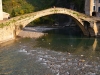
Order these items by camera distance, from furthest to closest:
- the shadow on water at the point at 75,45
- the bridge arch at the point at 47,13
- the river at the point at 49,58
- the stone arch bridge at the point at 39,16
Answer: the bridge arch at the point at 47,13
the stone arch bridge at the point at 39,16
the shadow on water at the point at 75,45
the river at the point at 49,58

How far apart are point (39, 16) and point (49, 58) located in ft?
42.8

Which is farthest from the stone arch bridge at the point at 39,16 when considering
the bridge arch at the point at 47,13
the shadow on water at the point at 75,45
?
the shadow on water at the point at 75,45

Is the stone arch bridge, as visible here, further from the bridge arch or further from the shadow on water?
the shadow on water

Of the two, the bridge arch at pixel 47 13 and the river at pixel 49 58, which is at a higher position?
the bridge arch at pixel 47 13

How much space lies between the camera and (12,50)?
28.3 meters

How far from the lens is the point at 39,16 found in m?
37.0

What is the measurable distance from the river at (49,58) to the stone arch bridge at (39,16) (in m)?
1.79

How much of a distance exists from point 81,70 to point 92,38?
61.3 feet

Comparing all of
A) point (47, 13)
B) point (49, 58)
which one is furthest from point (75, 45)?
point (49, 58)

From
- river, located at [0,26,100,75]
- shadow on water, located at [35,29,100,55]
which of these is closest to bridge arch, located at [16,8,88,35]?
river, located at [0,26,100,75]

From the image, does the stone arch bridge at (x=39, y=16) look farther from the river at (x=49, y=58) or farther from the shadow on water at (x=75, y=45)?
the shadow on water at (x=75, y=45)

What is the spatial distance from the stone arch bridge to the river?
1.79 m

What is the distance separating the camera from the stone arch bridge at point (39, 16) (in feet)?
109

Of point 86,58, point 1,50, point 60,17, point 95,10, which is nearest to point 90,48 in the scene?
point 86,58
